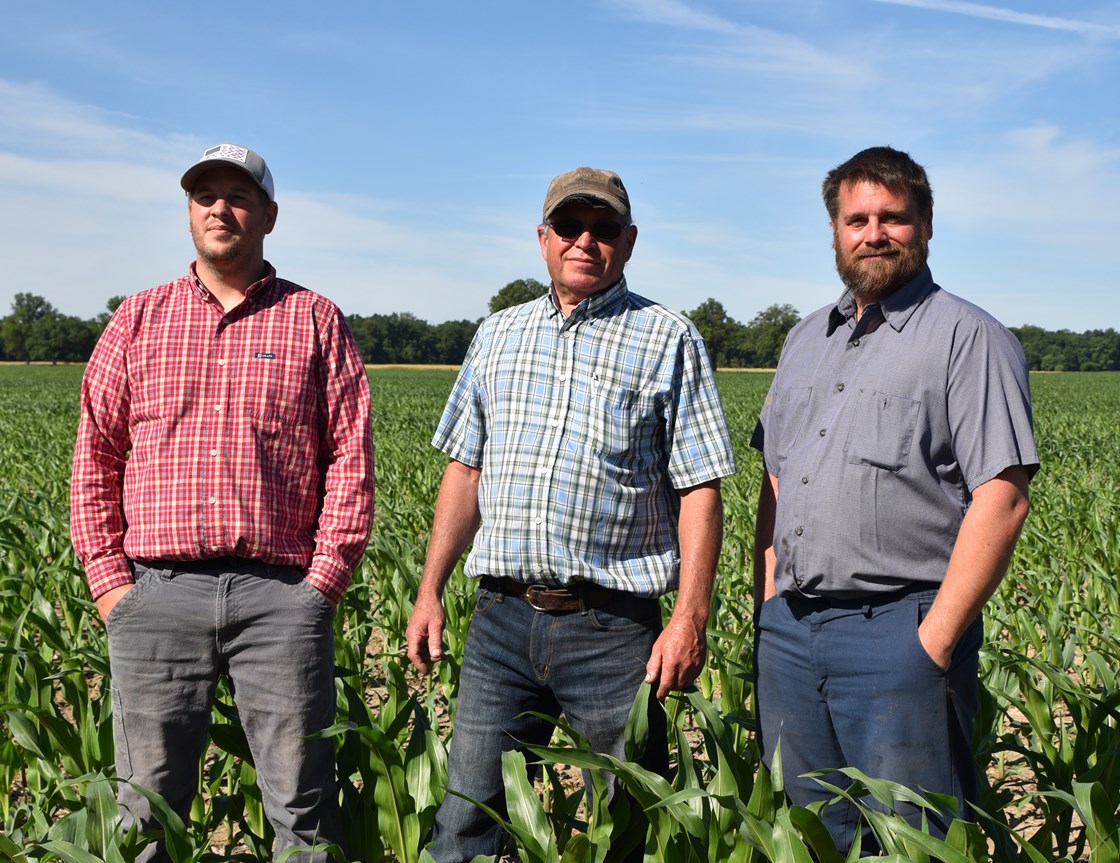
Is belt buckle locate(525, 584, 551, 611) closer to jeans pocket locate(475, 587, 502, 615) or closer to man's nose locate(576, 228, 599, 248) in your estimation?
jeans pocket locate(475, 587, 502, 615)

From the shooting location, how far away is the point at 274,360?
8.14 feet

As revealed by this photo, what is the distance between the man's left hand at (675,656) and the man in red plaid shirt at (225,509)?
0.76 meters

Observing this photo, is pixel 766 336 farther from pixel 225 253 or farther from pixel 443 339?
pixel 225 253

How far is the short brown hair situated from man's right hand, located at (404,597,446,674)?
4.52ft

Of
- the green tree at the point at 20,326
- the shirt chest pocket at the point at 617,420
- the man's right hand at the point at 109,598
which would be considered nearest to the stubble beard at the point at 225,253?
the man's right hand at the point at 109,598

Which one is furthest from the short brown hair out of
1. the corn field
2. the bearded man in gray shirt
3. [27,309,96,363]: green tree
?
[27,309,96,363]: green tree

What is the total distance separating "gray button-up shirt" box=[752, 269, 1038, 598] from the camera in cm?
204

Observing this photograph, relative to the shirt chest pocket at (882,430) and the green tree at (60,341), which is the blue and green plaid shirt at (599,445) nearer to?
the shirt chest pocket at (882,430)

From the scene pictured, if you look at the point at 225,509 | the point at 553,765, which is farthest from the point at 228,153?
the point at 553,765

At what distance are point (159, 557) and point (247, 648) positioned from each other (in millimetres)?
299

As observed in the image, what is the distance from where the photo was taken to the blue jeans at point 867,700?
2.10 meters

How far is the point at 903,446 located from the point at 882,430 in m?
0.05

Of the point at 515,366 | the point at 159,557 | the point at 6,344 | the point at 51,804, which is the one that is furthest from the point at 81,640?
the point at 6,344

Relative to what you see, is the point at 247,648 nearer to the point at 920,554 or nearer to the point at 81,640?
the point at 920,554
